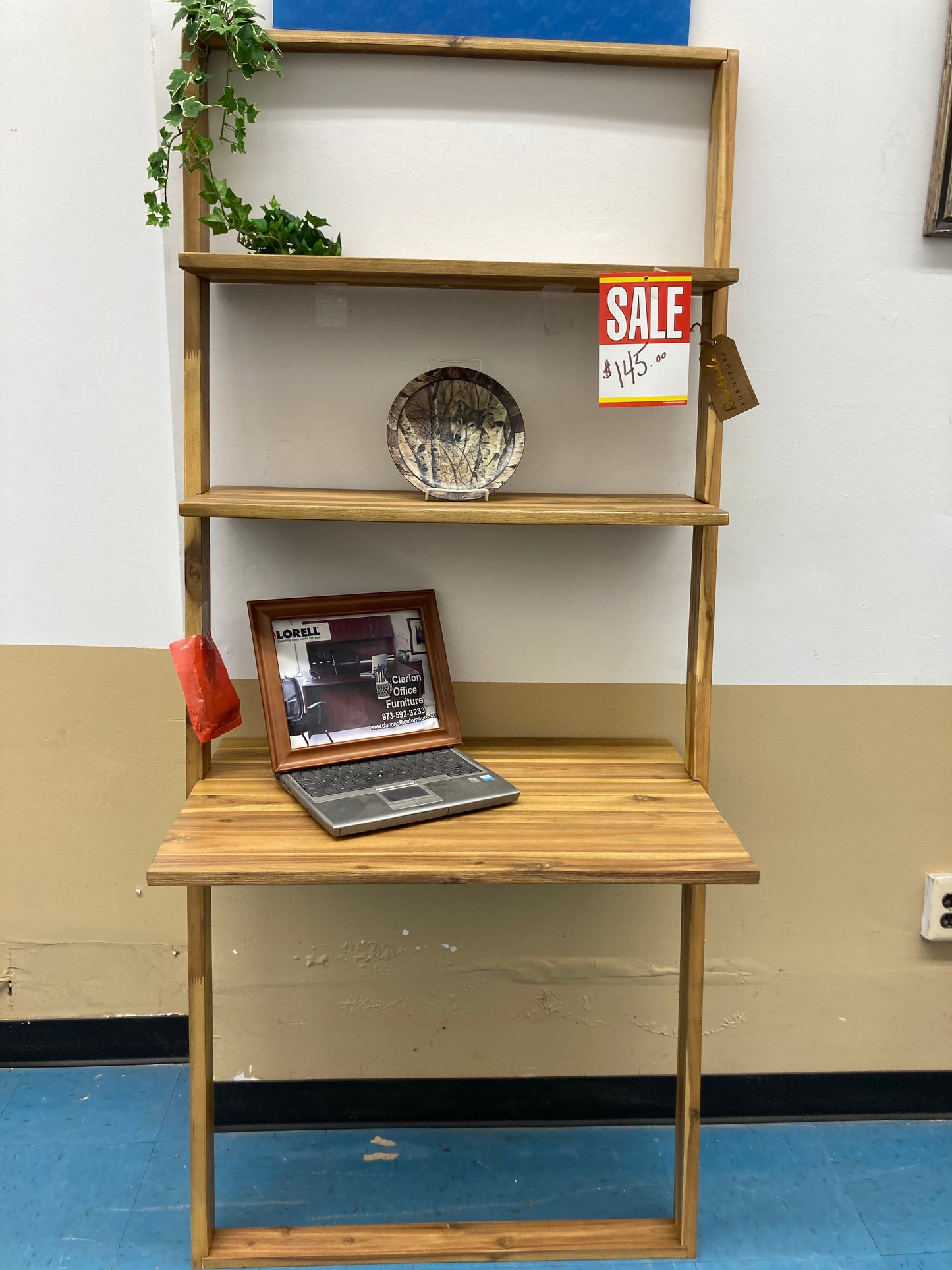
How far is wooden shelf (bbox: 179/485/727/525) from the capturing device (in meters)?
1.37

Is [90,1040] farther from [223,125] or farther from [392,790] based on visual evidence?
[223,125]

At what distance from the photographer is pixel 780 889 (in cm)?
182

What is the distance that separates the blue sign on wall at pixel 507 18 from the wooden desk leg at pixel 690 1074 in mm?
1383

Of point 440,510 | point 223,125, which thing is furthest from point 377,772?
point 223,125

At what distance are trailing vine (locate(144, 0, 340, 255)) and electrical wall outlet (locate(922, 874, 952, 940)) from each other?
1.57 meters

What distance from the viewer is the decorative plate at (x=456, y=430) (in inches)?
60.6

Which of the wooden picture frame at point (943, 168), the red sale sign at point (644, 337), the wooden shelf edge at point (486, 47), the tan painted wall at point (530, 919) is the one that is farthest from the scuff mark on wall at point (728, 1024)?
the wooden shelf edge at point (486, 47)

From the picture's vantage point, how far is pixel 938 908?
182 cm

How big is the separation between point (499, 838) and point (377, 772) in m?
0.25

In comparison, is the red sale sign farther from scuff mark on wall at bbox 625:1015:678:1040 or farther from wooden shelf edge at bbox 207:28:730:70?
scuff mark on wall at bbox 625:1015:678:1040

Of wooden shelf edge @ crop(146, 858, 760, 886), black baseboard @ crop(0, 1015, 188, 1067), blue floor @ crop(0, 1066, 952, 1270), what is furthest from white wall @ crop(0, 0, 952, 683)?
blue floor @ crop(0, 1066, 952, 1270)

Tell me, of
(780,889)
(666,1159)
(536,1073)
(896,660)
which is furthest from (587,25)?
(666,1159)

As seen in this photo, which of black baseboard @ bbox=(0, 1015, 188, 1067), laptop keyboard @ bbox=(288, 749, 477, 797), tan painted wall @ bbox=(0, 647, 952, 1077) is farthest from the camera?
black baseboard @ bbox=(0, 1015, 188, 1067)

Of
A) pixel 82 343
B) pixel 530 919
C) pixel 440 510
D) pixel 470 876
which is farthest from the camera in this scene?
pixel 530 919
